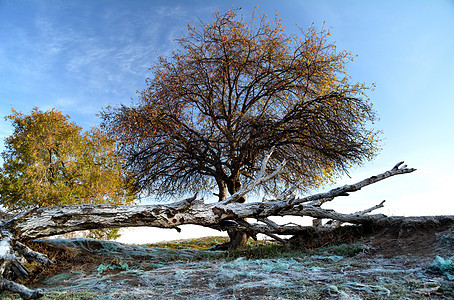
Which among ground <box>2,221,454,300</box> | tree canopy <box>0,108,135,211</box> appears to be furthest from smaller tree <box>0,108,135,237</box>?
ground <box>2,221,454,300</box>

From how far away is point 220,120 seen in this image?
11719 millimetres

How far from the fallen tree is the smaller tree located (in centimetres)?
724

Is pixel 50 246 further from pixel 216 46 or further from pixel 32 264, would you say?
pixel 216 46

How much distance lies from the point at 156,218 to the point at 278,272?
11.1 ft

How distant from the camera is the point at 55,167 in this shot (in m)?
15.2

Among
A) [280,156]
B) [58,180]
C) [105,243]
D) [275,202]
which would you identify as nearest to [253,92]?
[280,156]

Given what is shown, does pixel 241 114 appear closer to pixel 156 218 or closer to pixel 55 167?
pixel 156 218

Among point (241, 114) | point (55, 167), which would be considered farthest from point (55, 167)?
point (241, 114)

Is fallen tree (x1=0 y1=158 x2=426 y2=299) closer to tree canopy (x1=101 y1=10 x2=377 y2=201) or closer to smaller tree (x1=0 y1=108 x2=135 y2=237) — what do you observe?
tree canopy (x1=101 y1=10 x2=377 y2=201)

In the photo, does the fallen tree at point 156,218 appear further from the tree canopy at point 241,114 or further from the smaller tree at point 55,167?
the smaller tree at point 55,167

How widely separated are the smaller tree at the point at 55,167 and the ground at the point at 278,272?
7003mm

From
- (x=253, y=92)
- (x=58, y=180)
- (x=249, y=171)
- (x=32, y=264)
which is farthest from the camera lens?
(x=58, y=180)

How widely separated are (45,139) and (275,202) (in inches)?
500

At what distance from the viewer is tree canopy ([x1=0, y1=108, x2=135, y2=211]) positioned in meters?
14.0
